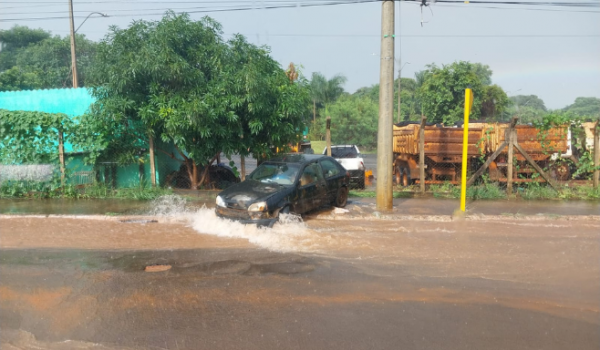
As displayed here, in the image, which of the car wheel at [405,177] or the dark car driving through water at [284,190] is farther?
the car wheel at [405,177]

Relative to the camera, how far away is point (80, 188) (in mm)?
12039

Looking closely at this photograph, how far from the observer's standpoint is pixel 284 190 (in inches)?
349

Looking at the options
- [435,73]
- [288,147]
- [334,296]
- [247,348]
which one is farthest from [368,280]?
[435,73]

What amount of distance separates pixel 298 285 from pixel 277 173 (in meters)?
4.13

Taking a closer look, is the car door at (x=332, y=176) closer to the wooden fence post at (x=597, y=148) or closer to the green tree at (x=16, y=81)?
the wooden fence post at (x=597, y=148)

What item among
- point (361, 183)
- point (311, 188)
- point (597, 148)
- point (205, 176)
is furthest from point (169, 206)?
point (597, 148)

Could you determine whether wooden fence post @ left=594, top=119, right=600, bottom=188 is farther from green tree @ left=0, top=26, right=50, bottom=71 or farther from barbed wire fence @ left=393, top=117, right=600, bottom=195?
green tree @ left=0, top=26, right=50, bottom=71

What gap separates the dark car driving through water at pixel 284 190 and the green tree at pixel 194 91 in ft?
5.76

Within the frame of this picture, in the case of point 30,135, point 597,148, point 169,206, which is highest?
point 30,135

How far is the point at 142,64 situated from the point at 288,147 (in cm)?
435

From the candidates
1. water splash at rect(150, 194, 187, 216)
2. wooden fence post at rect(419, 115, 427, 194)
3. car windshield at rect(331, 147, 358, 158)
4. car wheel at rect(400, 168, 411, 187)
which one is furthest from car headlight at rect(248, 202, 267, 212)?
car wheel at rect(400, 168, 411, 187)

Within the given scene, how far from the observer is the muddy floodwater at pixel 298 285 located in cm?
437

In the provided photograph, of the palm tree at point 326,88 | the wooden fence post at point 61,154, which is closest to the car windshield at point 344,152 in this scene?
the wooden fence post at point 61,154

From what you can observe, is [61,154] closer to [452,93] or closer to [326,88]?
[452,93]
